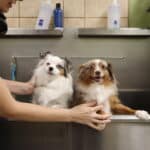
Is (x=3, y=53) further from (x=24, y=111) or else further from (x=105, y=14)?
(x=24, y=111)

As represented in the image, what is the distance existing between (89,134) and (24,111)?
12.2 inches

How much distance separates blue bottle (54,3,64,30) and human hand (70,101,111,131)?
804mm

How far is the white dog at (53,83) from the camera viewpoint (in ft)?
5.33

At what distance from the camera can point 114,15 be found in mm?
1960

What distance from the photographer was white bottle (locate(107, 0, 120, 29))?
77.0 inches

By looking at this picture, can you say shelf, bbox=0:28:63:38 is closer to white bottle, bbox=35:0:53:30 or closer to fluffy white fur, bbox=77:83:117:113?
white bottle, bbox=35:0:53:30

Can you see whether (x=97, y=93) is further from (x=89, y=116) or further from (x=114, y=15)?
(x=114, y=15)

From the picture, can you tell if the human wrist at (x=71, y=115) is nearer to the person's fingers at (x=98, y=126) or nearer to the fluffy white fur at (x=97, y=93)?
the person's fingers at (x=98, y=126)

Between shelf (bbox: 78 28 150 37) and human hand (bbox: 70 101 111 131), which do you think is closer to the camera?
human hand (bbox: 70 101 111 131)

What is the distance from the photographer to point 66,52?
2023 millimetres

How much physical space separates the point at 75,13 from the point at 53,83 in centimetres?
57

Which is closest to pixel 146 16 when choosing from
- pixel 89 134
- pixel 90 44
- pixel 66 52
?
pixel 90 44

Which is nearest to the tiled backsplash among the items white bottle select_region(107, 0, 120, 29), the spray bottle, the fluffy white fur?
white bottle select_region(107, 0, 120, 29)

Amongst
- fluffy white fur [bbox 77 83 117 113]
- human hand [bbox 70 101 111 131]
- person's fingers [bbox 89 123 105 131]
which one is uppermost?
fluffy white fur [bbox 77 83 117 113]
